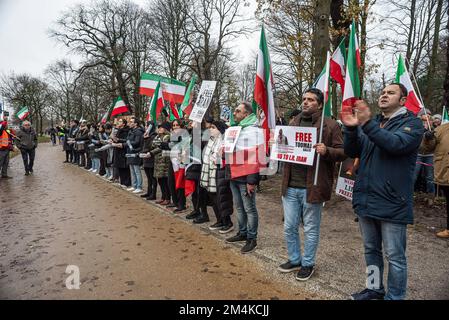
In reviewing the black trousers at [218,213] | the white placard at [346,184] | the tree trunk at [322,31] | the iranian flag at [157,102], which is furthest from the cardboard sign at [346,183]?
the iranian flag at [157,102]

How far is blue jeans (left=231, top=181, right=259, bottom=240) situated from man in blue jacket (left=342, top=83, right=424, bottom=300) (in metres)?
1.71

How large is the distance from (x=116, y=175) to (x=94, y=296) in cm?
755

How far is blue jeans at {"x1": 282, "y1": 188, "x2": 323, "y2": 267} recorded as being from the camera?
3.41 metres

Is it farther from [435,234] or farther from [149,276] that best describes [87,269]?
[435,234]

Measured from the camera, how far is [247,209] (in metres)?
4.39

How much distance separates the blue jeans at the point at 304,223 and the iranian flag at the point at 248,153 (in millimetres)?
803

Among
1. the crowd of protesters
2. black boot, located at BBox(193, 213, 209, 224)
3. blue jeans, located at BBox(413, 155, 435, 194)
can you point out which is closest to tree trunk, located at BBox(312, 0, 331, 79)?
the crowd of protesters

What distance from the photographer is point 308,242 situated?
11.3ft

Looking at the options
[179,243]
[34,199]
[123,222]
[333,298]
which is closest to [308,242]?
[333,298]

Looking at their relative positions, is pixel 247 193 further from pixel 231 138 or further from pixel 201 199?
pixel 201 199

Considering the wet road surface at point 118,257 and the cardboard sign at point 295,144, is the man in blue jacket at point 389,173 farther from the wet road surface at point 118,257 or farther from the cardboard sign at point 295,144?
the wet road surface at point 118,257

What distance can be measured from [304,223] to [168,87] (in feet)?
18.2

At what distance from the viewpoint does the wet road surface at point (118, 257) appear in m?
3.24

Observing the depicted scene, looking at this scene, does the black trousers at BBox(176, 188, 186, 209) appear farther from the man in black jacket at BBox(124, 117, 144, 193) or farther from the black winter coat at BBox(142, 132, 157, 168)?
the man in black jacket at BBox(124, 117, 144, 193)
